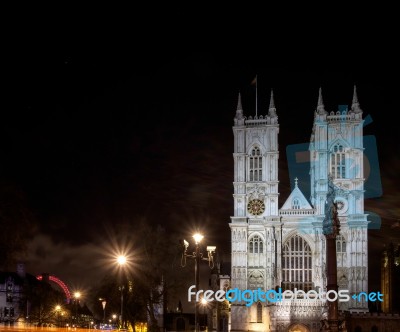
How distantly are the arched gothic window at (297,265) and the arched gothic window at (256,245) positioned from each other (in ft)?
9.20

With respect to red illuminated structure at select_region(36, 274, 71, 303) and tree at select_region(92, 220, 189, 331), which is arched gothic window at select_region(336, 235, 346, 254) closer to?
tree at select_region(92, 220, 189, 331)

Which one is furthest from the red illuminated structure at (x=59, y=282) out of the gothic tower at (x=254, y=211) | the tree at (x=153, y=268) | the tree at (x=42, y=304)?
the tree at (x=153, y=268)

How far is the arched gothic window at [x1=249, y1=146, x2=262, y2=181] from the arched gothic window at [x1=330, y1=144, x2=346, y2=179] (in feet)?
28.2

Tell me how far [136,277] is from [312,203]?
35.5 m

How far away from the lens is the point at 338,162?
80.8 m

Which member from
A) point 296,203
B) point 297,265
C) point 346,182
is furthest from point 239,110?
point 297,265

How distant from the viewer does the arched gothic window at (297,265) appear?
78.9 metres

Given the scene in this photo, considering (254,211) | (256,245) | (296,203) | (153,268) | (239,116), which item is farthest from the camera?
(239,116)

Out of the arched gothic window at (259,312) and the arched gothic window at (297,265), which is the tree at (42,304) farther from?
the arched gothic window at (297,265)

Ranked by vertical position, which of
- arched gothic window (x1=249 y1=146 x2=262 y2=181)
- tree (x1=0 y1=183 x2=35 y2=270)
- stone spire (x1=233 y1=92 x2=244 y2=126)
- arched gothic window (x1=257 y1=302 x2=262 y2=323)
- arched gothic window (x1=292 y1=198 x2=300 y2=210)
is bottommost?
arched gothic window (x1=257 y1=302 x2=262 y2=323)

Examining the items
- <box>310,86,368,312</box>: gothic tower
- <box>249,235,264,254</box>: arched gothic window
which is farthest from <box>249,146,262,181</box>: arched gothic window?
<box>249,235,264,254</box>: arched gothic window

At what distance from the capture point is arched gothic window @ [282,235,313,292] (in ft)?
259

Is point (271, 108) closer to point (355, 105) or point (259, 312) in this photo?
point (355, 105)

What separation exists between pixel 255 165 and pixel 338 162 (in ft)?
32.5
